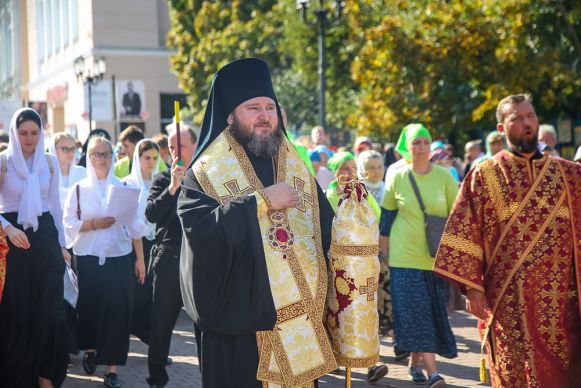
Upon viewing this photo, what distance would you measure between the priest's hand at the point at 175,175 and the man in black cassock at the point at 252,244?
190 cm

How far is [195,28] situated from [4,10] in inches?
1588

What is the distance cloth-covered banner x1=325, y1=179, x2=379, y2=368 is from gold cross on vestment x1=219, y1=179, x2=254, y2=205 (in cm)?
49

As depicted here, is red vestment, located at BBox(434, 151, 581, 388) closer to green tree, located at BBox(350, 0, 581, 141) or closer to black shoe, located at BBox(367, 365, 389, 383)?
black shoe, located at BBox(367, 365, 389, 383)

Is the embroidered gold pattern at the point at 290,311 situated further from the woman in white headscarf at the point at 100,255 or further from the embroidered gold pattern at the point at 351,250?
the woman in white headscarf at the point at 100,255

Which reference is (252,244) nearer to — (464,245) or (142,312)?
(464,245)

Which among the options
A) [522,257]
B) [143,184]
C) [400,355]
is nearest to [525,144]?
[522,257]

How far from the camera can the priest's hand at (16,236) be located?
772 centimetres

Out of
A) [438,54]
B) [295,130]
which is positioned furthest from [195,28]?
[438,54]

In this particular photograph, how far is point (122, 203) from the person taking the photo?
9211 millimetres

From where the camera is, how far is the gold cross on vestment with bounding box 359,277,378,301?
561cm

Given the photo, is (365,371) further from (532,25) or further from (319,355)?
(532,25)

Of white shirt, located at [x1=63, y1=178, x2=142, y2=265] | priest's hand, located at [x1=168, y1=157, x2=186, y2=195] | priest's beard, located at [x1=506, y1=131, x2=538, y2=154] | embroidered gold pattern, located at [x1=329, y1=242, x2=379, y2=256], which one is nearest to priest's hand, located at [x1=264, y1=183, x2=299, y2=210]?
embroidered gold pattern, located at [x1=329, y1=242, x2=379, y2=256]

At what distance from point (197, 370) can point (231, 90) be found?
4.35 metres

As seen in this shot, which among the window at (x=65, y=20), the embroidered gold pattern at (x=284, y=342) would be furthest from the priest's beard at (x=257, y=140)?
the window at (x=65, y=20)
